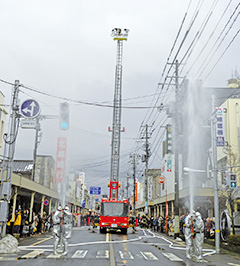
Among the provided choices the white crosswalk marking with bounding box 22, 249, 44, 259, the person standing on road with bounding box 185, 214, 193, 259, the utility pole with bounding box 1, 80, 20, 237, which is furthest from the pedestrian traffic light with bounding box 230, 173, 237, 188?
the utility pole with bounding box 1, 80, 20, 237

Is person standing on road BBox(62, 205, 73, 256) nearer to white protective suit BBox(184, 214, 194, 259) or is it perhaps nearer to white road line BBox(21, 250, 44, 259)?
white road line BBox(21, 250, 44, 259)

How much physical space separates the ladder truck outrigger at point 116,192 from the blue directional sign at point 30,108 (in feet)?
13.7

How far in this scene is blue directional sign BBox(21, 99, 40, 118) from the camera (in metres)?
16.2

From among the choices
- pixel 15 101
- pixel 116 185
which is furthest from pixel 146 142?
pixel 15 101

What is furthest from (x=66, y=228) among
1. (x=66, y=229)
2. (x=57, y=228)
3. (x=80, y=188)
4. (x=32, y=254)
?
(x=80, y=188)

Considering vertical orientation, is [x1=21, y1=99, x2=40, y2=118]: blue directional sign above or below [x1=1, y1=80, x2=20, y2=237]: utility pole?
above

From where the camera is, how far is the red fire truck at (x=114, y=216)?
81.5 ft

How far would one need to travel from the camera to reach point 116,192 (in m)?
31.2

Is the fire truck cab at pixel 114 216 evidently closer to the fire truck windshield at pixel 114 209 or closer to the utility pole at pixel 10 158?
the fire truck windshield at pixel 114 209

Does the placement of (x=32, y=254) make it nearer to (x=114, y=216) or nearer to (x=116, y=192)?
(x=114, y=216)

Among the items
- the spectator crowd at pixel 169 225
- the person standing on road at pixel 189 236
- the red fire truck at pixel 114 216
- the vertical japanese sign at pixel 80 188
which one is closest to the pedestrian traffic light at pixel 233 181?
the spectator crowd at pixel 169 225

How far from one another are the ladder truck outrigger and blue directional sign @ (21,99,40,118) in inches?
165

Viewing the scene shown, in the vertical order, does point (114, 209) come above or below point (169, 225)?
above

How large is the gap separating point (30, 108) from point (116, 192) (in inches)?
666
